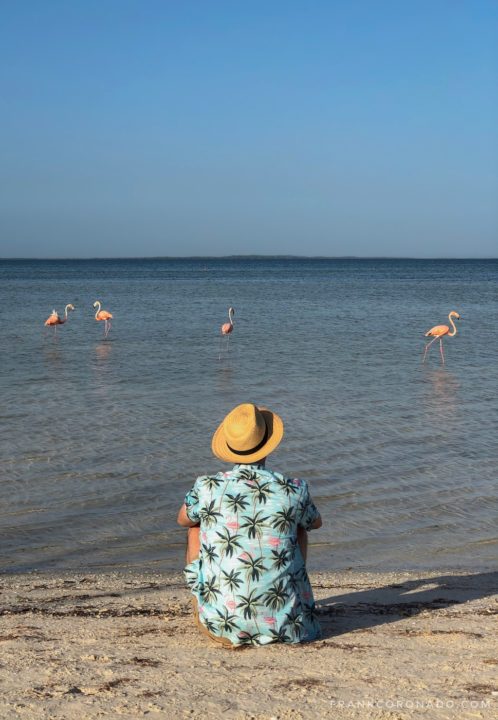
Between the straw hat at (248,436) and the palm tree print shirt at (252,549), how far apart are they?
7 cm

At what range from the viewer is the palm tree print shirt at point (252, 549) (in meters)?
4.28

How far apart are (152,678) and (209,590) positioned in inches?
23.2

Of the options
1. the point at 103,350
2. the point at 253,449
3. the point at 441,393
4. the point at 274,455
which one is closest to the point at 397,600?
the point at 253,449

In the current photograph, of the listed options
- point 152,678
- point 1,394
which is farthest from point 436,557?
point 1,394

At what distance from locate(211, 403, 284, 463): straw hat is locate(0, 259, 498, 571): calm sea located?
228cm

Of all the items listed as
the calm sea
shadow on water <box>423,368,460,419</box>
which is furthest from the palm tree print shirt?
shadow on water <box>423,368,460,419</box>

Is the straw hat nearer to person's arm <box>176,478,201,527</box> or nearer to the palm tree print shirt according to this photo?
the palm tree print shirt

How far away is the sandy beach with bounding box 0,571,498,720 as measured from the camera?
3.59 metres

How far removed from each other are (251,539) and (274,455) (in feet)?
17.0

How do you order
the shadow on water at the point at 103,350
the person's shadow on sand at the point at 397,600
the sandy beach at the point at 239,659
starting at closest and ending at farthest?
the sandy beach at the point at 239,659 → the person's shadow on sand at the point at 397,600 → the shadow on water at the point at 103,350

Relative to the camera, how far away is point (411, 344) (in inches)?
877

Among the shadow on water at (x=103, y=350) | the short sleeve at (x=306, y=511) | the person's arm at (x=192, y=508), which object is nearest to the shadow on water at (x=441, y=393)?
the shadow on water at (x=103, y=350)

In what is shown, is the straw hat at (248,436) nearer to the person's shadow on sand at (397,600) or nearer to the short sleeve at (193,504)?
the short sleeve at (193,504)

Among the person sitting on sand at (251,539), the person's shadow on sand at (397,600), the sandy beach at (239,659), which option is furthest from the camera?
the person's shadow on sand at (397,600)
